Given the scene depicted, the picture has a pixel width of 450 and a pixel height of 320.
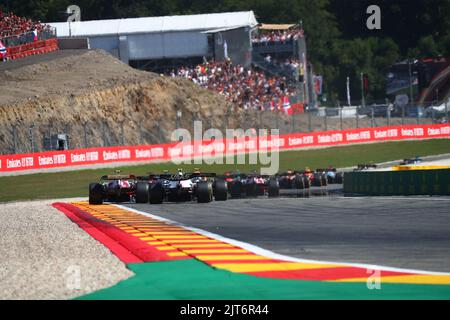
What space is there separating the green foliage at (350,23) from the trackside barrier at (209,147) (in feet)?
110

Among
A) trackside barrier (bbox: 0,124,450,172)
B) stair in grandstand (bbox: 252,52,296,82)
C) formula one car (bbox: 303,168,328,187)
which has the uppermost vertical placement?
stair in grandstand (bbox: 252,52,296,82)

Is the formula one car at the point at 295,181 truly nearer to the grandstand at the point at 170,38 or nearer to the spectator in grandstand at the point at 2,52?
the spectator in grandstand at the point at 2,52

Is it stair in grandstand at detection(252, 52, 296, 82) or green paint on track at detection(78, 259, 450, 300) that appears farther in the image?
stair in grandstand at detection(252, 52, 296, 82)

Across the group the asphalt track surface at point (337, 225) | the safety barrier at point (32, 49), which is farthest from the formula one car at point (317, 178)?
the safety barrier at point (32, 49)

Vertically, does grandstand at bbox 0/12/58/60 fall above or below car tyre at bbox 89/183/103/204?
above

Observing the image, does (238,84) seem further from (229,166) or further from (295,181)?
(295,181)

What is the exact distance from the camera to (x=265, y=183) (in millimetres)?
33312

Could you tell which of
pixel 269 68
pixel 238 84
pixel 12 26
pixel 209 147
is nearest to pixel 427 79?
pixel 269 68

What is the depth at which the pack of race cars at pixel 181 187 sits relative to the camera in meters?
29.8

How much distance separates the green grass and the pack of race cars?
8763 mm

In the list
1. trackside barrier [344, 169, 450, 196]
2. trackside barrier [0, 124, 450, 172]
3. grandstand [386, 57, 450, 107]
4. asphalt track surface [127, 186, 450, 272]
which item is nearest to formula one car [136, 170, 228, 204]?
asphalt track surface [127, 186, 450, 272]

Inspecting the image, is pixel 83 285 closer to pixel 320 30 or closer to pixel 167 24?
pixel 167 24

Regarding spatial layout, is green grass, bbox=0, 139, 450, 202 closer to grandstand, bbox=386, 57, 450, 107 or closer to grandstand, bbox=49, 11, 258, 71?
grandstand, bbox=49, 11, 258, 71

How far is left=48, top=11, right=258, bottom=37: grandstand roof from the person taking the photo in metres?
73.2
